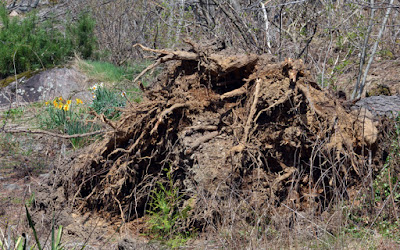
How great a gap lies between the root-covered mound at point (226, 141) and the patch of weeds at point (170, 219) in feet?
0.38

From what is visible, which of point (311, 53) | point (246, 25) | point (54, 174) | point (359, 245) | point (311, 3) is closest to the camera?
point (359, 245)

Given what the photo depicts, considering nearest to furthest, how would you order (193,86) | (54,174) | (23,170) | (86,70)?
(193,86) → (54,174) → (23,170) → (86,70)

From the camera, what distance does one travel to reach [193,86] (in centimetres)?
459

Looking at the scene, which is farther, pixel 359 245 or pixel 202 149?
pixel 202 149

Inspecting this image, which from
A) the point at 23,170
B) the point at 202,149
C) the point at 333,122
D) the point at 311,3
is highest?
the point at 311,3

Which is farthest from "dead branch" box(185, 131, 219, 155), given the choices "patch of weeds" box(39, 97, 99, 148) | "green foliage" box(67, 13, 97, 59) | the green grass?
"green foliage" box(67, 13, 97, 59)

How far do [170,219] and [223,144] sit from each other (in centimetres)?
90

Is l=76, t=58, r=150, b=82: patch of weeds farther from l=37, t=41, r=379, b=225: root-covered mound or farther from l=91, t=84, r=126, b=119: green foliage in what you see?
l=37, t=41, r=379, b=225: root-covered mound

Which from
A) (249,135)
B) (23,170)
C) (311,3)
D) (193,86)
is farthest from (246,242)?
(311,3)

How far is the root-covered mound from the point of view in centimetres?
410

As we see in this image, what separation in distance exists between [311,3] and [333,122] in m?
3.87

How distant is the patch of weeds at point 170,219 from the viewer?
4.04m

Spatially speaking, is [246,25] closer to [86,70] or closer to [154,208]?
[154,208]

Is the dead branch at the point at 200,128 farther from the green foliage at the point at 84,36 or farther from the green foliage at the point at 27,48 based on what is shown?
the green foliage at the point at 84,36
